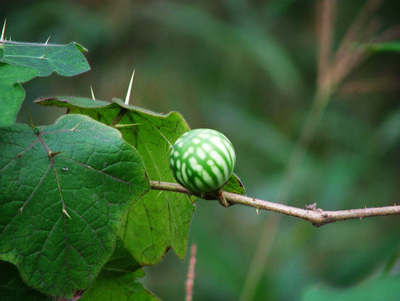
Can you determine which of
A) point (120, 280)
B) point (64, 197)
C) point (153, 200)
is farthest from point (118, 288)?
point (64, 197)

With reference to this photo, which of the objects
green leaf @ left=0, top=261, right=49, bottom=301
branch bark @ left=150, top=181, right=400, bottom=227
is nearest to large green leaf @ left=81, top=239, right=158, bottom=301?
green leaf @ left=0, top=261, right=49, bottom=301

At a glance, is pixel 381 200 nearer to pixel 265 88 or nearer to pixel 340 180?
pixel 340 180

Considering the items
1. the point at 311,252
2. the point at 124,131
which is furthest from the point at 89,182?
the point at 311,252

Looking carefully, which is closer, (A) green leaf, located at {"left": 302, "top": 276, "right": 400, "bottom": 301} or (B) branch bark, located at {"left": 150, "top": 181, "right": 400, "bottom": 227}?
(A) green leaf, located at {"left": 302, "top": 276, "right": 400, "bottom": 301}

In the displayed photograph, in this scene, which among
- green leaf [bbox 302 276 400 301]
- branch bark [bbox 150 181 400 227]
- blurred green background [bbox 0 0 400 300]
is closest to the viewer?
green leaf [bbox 302 276 400 301]

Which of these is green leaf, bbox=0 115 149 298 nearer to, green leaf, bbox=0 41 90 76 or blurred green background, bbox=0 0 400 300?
green leaf, bbox=0 41 90 76

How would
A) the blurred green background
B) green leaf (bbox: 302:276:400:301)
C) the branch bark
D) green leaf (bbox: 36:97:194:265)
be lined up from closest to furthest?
1. green leaf (bbox: 302:276:400:301)
2. the branch bark
3. green leaf (bbox: 36:97:194:265)
4. the blurred green background
